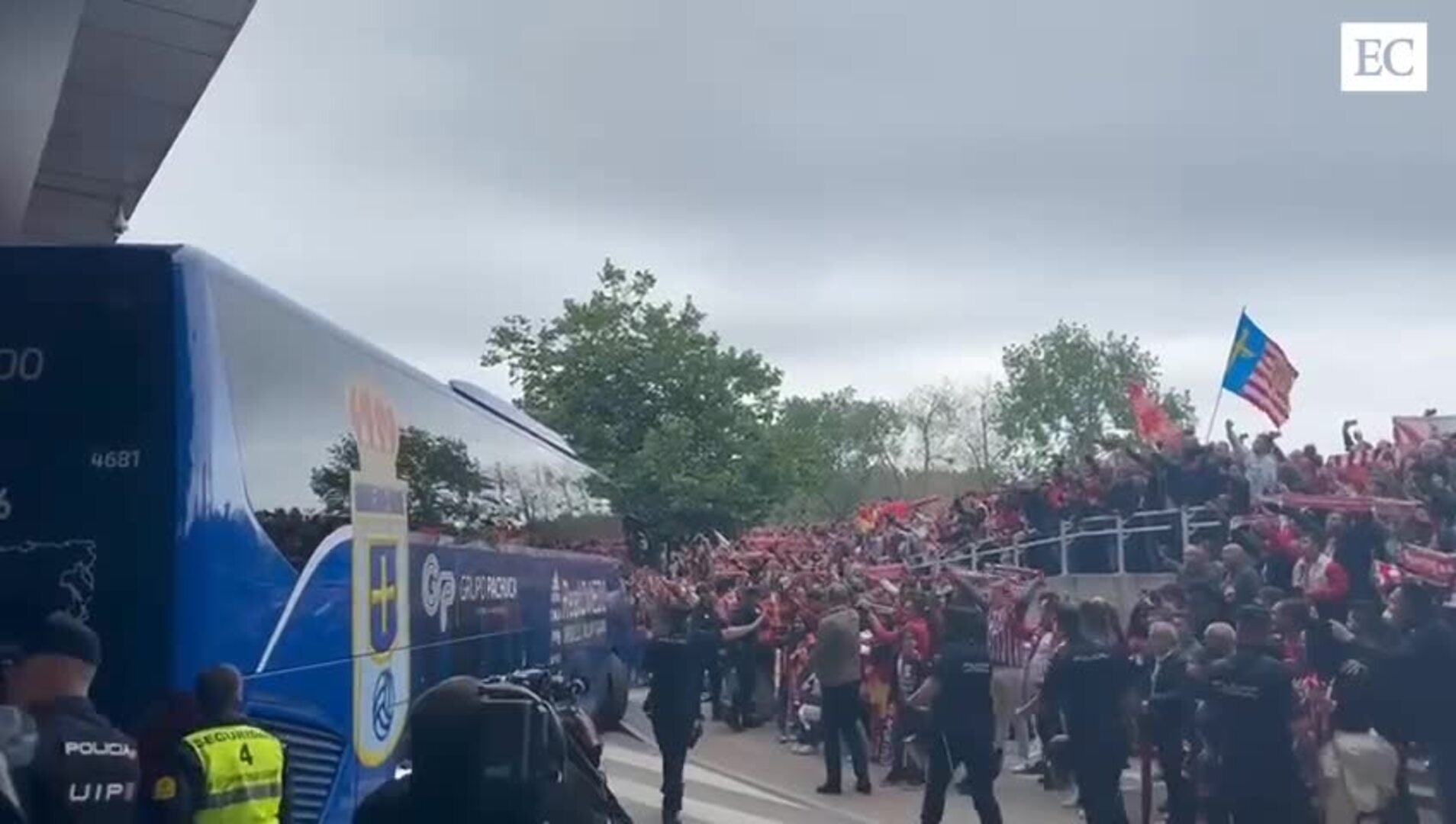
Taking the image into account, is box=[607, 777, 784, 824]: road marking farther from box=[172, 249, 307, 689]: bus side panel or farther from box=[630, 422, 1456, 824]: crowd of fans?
box=[172, 249, 307, 689]: bus side panel

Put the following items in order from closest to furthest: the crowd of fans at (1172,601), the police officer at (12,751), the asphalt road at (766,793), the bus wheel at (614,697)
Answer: the police officer at (12,751), the crowd of fans at (1172,601), the asphalt road at (766,793), the bus wheel at (614,697)

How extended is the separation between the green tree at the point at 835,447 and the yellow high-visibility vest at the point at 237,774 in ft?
111

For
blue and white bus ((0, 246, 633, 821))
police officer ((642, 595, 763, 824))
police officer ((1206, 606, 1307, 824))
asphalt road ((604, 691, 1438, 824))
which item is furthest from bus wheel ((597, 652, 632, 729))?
blue and white bus ((0, 246, 633, 821))

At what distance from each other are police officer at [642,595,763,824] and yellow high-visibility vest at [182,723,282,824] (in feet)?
26.9

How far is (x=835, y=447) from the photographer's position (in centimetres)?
5681

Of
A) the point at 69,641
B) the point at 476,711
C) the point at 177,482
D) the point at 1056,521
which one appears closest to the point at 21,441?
the point at 177,482

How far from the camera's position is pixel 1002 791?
16.0m

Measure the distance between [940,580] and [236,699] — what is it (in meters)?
13.6

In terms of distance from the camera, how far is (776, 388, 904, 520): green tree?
4203cm

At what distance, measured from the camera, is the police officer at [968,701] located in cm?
1242

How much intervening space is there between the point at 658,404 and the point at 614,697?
19.6 m

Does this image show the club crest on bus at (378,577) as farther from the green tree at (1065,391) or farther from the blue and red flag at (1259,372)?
the green tree at (1065,391)

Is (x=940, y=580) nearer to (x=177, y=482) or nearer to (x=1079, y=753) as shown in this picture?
(x=1079, y=753)

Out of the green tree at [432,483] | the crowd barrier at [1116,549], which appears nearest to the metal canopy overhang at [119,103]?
the green tree at [432,483]
